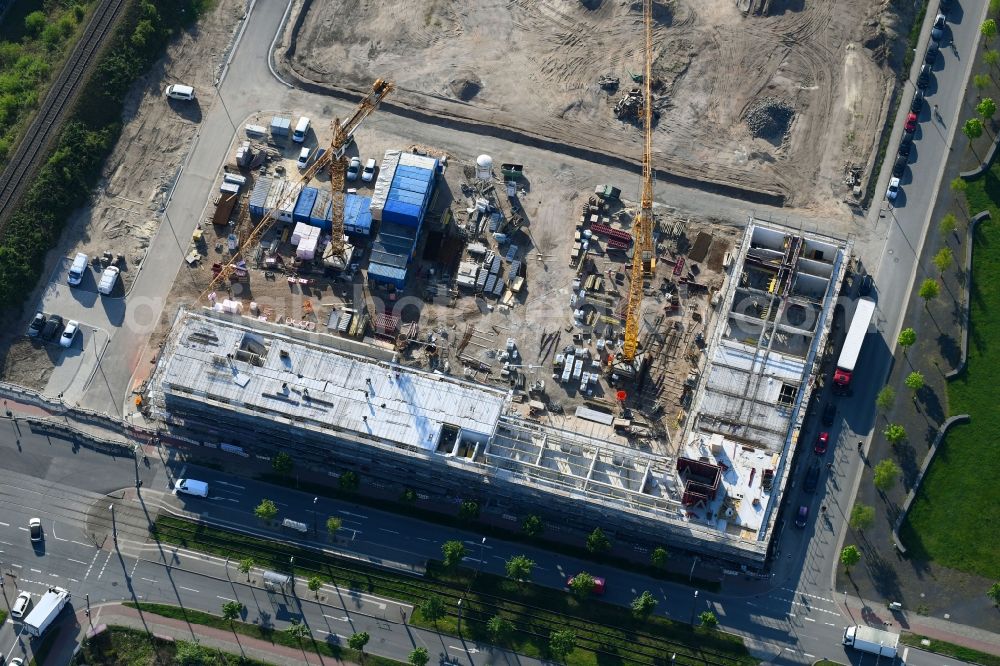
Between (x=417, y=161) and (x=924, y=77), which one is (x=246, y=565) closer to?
(x=417, y=161)

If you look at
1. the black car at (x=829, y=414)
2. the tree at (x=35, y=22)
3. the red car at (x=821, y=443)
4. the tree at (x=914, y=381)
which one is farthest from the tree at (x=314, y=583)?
the tree at (x=35, y=22)

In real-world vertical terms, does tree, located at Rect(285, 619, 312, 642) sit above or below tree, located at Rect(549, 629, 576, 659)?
below

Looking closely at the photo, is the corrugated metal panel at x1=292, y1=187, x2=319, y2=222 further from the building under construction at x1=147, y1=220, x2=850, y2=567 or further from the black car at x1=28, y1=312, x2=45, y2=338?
the black car at x1=28, y1=312, x2=45, y2=338

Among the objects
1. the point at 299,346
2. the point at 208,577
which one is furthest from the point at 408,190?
the point at 208,577

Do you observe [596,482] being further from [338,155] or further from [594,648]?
[338,155]

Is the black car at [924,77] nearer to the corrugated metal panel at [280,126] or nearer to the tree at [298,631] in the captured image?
the corrugated metal panel at [280,126]

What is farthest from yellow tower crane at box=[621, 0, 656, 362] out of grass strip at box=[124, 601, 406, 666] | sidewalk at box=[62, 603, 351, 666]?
sidewalk at box=[62, 603, 351, 666]
